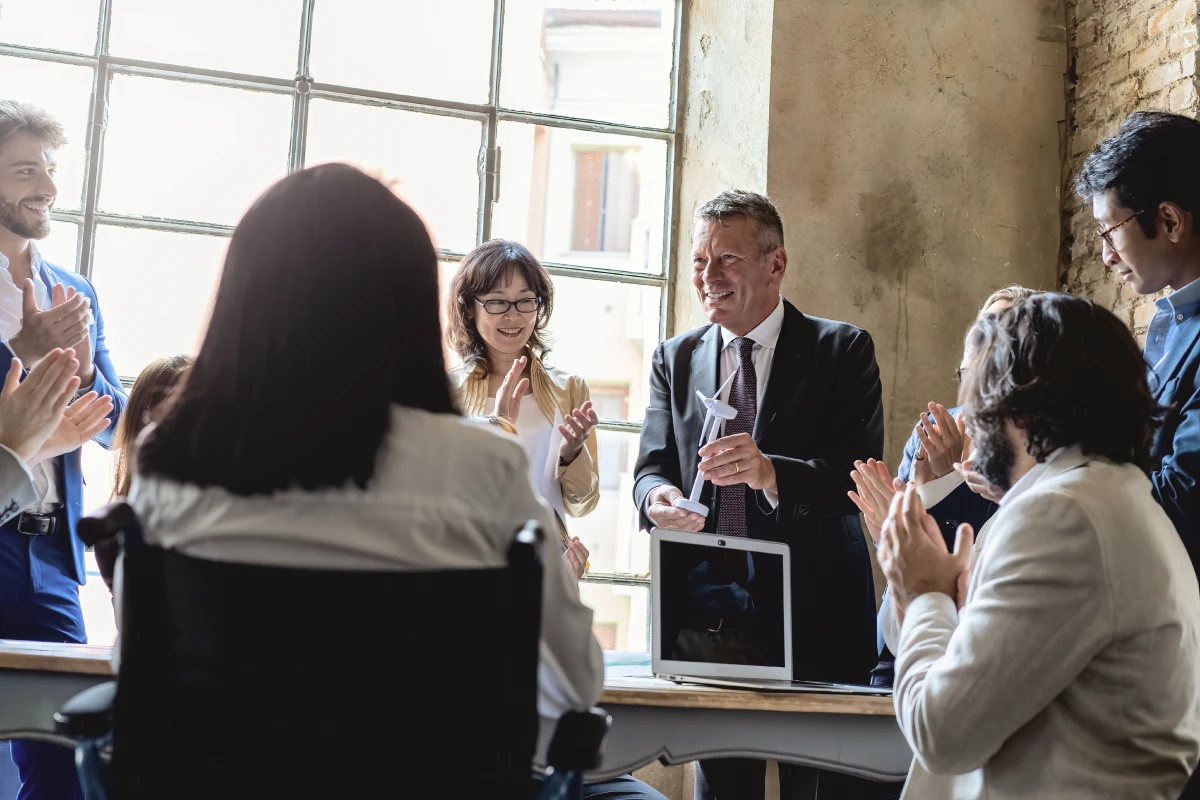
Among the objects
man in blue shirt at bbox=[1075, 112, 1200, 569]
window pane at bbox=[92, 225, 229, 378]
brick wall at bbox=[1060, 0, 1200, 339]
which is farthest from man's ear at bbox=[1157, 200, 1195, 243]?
window pane at bbox=[92, 225, 229, 378]

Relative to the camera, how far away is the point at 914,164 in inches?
163

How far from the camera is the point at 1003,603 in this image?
1.46 m

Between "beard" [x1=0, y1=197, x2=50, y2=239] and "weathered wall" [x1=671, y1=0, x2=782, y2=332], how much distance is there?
218cm

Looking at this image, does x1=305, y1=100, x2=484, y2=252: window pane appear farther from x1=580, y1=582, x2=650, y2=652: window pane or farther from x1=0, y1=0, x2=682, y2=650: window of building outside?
x1=580, y1=582, x2=650, y2=652: window pane

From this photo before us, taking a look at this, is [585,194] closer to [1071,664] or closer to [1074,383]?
[1074,383]

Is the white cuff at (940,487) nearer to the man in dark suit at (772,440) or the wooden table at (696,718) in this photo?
the man in dark suit at (772,440)

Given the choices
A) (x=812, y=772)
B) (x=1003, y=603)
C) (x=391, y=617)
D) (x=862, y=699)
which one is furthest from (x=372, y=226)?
(x=812, y=772)

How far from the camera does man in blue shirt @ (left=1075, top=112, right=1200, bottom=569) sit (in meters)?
2.32

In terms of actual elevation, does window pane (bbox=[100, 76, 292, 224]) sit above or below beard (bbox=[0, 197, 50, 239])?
above

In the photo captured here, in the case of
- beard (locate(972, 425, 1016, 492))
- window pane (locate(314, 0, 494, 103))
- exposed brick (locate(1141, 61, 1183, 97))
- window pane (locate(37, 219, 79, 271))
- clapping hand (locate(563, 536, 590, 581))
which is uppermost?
window pane (locate(314, 0, 494, 103))

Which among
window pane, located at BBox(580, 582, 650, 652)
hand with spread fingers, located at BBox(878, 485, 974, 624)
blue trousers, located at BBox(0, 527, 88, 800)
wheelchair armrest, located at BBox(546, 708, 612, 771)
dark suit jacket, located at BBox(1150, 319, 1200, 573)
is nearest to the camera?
wheelchair armrest, located at BBox(546, 708, 612, 771)

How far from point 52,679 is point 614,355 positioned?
2.79 metres

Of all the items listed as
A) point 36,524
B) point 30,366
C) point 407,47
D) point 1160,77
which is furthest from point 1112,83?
point 36,524

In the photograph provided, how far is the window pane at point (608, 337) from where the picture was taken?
4.39 metres
